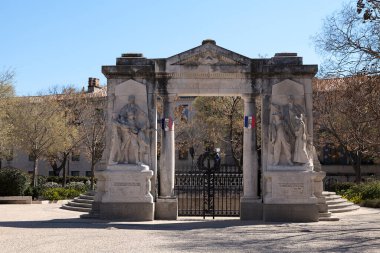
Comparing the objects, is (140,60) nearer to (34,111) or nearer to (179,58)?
(179,58)

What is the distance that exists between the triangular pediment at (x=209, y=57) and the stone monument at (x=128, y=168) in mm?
1952

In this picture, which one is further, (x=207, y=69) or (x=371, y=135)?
(x=371, y=135)

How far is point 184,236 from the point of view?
12.0m

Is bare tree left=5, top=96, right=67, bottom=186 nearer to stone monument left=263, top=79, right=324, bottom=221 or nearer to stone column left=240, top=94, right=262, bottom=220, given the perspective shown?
stone column left=240, top=94, right=262, bottom=220

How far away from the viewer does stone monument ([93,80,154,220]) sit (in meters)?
15.4

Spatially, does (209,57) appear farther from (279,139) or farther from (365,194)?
(365,194)

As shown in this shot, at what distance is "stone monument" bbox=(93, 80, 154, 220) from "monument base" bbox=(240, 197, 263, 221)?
290cm

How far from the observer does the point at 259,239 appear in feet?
37.3

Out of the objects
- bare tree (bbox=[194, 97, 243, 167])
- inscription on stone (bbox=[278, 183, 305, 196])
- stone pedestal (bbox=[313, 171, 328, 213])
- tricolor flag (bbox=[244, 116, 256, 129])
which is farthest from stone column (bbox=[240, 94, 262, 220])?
bare tree (bbox=[194, 97, 243, 167])

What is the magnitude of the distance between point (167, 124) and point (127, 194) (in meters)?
2.53

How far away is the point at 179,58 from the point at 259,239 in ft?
22.5

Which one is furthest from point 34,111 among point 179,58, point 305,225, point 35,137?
point 305,225

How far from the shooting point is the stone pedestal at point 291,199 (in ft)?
49.6

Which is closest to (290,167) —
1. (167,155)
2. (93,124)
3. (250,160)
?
(250,160)
